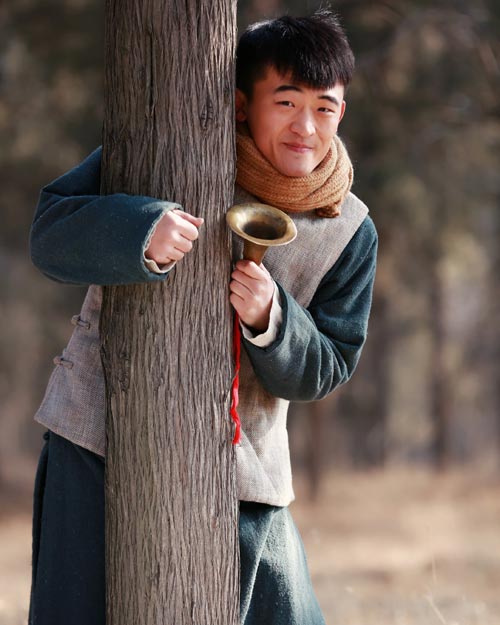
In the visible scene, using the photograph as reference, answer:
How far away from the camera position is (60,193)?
8.03 ft

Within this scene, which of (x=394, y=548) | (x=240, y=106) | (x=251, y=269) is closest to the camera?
(x=251, y=269)

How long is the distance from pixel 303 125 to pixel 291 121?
0.03 metres

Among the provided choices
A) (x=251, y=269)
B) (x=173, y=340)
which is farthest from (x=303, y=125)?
(x=173, y=340)

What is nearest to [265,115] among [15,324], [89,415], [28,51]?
[89,415]

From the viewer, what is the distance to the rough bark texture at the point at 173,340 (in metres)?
2.34

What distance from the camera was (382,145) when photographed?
10391mm

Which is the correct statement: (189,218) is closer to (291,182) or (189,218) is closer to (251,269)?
(251,269)

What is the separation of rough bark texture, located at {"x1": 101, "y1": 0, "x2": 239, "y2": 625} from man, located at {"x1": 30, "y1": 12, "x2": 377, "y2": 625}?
0.09 meters

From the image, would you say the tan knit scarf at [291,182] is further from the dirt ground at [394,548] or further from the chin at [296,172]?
the dirt ground at [394,548]

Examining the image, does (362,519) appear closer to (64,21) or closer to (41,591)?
(64,21)

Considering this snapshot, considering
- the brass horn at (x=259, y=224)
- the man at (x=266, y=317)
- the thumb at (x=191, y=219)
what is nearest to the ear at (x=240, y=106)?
the man at (x=266, y=317)

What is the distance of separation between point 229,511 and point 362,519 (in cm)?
1208

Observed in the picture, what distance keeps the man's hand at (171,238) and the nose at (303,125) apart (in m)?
0.40

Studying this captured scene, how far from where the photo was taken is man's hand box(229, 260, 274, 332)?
92.0 inches
